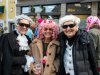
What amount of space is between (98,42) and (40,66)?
53.0 inches

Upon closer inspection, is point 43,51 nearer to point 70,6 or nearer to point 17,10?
point 70,6

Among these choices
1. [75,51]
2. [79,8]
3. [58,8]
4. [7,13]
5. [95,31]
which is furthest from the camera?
[7,13]

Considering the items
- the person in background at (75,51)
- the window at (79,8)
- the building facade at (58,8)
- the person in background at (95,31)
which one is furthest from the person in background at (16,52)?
the window at (79,8)

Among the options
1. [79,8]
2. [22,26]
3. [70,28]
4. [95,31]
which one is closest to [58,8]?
[79,8]

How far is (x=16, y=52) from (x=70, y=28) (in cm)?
82


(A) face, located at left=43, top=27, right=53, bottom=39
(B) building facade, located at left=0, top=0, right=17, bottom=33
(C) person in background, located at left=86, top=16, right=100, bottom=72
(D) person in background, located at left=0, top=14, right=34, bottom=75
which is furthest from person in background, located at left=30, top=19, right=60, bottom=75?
(B) building facade, located at left=0, top=0, right=17, bottom=33

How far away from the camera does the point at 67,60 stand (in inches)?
161

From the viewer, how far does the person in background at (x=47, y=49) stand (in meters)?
4.23

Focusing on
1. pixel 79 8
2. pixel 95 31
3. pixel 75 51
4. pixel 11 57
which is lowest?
pixel 11 57

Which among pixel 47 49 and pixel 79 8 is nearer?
pixel 47 49

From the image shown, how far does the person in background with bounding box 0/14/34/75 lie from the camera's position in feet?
14.0

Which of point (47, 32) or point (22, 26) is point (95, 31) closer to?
point (47, 32)

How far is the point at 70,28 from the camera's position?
13.4 feet

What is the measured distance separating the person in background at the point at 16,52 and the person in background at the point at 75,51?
511 mm
